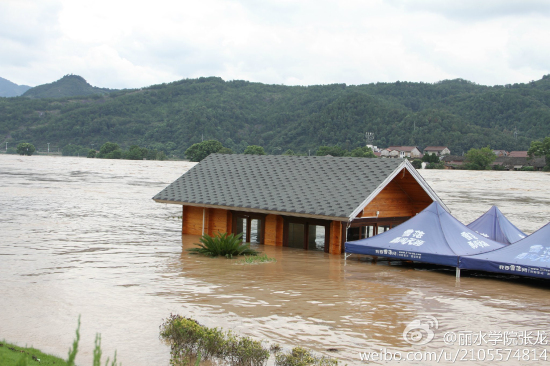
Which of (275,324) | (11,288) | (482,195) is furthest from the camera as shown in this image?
(482,195)

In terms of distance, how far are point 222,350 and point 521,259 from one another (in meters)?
9.34

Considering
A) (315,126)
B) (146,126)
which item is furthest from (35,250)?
(146,126)

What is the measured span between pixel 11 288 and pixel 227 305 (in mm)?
5218

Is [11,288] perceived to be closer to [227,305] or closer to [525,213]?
[227,305]

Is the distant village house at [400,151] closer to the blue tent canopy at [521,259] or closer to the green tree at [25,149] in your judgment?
the green tree at [25,149]

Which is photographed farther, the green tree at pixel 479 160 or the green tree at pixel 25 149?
the green tree at pixel 25 149

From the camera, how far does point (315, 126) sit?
123438 millimetres

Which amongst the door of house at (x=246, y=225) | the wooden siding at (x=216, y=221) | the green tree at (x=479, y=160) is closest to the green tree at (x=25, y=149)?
the green tree at (x=479, y=160)

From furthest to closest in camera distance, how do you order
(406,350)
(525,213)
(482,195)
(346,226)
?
Answer: (482,195), (525,213), (346,226), (406,350)

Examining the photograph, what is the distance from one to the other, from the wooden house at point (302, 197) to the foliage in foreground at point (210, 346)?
29.6 feet

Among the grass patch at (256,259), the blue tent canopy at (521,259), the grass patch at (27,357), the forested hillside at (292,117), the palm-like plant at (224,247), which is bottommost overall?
the grass patch at (27,357)

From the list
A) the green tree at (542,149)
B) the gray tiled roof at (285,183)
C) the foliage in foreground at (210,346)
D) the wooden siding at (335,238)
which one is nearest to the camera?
the foliage in foreground at (210,346)

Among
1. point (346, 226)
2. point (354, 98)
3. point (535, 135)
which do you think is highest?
point (354, 98)

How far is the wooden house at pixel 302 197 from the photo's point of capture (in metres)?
18.4
